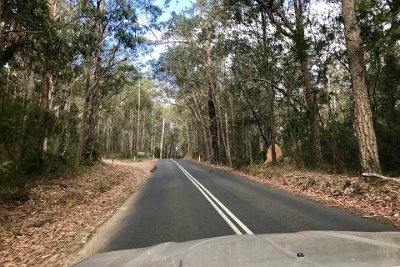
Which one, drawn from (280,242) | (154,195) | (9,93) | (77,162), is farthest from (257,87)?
(280,242)

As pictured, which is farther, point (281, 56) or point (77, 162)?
point (281, 56)

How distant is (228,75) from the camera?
109 ft

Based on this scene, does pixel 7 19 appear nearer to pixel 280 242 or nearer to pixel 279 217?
pixel 279 217

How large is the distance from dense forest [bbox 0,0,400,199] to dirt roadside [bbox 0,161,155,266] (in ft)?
4.03

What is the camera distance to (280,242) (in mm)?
3512

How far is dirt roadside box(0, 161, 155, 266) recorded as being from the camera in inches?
261

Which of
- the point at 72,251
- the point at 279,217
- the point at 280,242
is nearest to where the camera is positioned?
the point at 280,242

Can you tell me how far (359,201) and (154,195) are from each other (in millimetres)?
7601

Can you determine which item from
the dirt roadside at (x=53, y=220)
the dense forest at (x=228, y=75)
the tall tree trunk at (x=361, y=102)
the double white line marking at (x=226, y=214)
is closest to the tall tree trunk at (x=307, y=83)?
the dense forest at (x=228, y=75)

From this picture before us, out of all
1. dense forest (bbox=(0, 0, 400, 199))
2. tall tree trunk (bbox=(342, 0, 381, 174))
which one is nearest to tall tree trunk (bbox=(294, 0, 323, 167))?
dense forest (bbox=(0, 0, 400, 199))

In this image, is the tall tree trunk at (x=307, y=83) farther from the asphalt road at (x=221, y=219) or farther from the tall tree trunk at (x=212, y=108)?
the tall tree trunk at (x=212, y=108)

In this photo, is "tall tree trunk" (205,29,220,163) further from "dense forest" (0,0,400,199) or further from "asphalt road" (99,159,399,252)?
"asphalt road" (99,159,399,252)

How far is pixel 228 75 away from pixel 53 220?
84.5 ft

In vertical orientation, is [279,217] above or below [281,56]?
below
